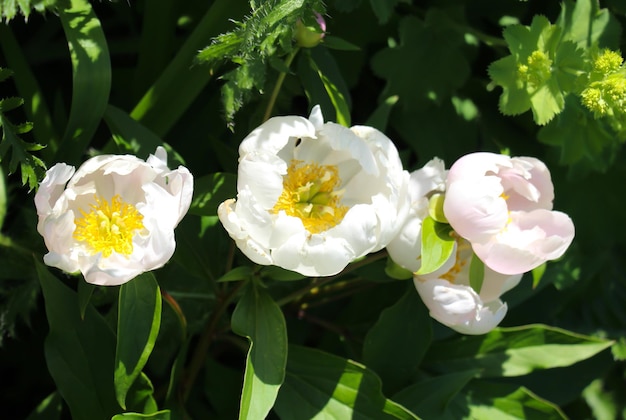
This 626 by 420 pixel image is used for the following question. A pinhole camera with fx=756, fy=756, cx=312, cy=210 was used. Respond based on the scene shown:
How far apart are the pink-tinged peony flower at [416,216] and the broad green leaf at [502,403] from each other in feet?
1.08

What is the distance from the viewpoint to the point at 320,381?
→ 1171 mm

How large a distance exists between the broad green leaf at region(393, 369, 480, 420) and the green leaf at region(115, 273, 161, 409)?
0.43 m

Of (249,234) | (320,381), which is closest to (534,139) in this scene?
(320,381)

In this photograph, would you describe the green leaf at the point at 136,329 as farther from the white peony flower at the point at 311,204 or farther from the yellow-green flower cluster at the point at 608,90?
the yellow-green flower cluster at the point at 608,90

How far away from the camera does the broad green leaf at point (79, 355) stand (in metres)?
1.08

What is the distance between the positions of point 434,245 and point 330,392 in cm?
30

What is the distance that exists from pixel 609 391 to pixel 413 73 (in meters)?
0.82

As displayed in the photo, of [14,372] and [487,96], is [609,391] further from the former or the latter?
[14,372]

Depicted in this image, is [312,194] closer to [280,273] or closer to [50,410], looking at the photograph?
[280,273]

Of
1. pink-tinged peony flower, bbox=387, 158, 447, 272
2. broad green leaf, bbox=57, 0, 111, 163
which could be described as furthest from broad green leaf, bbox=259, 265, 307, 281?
broad green leaf, bbox=57, 0, 111, 163

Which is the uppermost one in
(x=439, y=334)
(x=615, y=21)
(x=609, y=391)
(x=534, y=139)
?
(x=615, y=21)

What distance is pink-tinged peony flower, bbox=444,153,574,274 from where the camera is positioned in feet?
3.32

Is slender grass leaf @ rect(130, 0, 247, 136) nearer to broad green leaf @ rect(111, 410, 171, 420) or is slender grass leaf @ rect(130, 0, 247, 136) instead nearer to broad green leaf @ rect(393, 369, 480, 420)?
broad green leaf @ rect(111, 410, 171, 420)

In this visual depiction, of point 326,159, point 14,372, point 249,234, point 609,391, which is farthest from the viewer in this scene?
point 609,391
